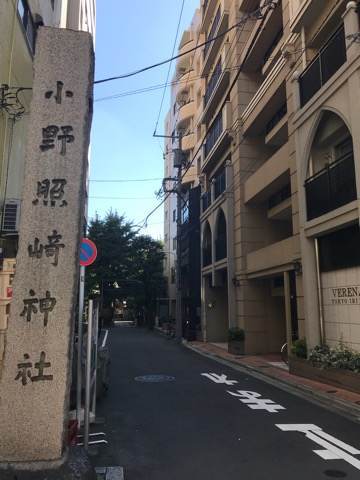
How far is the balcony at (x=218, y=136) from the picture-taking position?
2283 cm

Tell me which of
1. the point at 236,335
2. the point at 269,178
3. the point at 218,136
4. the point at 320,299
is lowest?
the point at 236,335

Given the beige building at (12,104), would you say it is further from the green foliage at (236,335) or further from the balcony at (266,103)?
the green foliage at (236,335)

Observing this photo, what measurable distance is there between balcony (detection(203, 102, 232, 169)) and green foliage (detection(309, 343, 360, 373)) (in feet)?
43.6

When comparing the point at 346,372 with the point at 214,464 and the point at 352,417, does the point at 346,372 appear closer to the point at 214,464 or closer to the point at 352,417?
the point at 352,417

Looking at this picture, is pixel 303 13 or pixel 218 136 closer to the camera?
pixel 303 13

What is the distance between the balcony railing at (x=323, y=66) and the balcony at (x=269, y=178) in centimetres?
220

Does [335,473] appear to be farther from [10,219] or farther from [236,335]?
[236,335]

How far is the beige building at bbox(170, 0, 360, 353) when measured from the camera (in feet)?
39.0

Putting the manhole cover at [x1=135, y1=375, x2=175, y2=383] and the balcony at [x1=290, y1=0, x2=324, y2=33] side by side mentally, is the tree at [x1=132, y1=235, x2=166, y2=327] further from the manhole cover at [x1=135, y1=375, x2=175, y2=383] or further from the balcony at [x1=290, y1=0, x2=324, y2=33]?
the balcony at [x1=290, y1=0, x2=324, y2=33]

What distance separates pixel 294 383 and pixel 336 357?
129cm

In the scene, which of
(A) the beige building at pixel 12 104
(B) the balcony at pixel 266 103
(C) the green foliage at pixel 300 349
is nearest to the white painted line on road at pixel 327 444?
(C) the green foliage at pixel 300 349

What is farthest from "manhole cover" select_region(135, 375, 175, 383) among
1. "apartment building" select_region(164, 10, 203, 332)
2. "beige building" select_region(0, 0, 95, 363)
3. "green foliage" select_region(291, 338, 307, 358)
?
"apartment building" select_region(164, 10, 203, 332)

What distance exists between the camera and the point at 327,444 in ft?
21.4

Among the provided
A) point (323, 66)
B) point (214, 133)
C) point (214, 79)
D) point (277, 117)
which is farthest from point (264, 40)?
point (214, 133)
